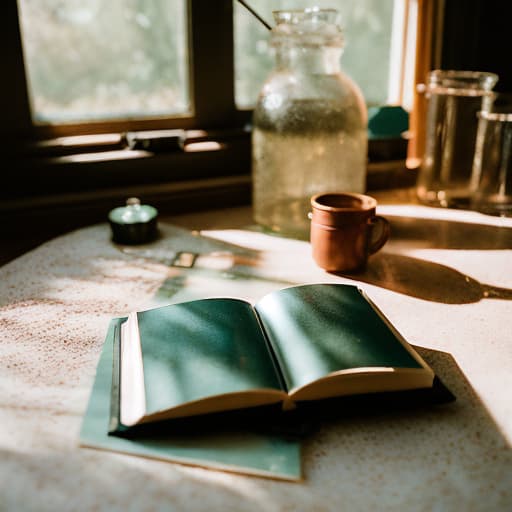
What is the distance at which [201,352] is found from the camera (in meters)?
0.66

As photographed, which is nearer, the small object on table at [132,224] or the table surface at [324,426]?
the table surface at [324,426]

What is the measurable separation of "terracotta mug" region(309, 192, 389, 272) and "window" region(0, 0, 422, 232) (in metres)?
0.49

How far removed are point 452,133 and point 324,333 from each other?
2.92 feet

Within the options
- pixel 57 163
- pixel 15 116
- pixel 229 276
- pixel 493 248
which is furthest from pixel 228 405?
pixel 15 116

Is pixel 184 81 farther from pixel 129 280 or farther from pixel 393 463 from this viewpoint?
pixel 393 463

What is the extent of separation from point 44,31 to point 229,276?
0.77 m

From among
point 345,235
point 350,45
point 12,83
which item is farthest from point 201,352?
point 350,45

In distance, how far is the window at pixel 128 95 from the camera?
132 cm

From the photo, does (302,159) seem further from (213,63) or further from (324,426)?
(324,426)

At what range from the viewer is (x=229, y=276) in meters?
1.02

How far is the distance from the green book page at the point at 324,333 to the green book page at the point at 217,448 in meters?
0.07

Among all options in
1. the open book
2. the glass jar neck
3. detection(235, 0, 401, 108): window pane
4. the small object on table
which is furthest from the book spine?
detection(235, 0, 401, 108): window pane

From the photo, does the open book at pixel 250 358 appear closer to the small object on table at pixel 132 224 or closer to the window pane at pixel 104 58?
the small object on table at pixel 132 224

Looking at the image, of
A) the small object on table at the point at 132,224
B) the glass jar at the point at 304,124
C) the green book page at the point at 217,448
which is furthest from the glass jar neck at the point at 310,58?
the green book page at the point at 217,448
